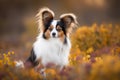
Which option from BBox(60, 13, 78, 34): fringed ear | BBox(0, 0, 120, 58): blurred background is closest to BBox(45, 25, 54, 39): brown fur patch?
BBox(60, 13, 78, 34): fringed ear

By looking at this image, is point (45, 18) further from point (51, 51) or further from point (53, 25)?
point (51, 51)

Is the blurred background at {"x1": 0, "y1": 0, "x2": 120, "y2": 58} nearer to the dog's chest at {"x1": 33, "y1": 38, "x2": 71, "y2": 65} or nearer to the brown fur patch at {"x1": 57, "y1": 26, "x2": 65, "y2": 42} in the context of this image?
the dog's chest at {"x1": 33, "y1": 38, "x2": 71, "y2": 65}

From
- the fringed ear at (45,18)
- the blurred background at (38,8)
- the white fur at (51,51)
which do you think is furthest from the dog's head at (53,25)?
the blurred background at (38,8)

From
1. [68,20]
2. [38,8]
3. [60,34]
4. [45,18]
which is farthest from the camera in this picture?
[38,8]

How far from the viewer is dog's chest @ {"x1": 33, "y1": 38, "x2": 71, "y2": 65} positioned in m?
13.2

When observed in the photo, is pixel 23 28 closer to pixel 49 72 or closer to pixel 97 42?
pixel 97 42

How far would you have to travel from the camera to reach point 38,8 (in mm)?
41969

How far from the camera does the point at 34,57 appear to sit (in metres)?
13.2

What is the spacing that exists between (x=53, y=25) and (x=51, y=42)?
50 cm

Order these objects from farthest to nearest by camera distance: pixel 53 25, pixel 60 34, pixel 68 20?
pixel 68 20, pixel 60 34, pixel 53 25

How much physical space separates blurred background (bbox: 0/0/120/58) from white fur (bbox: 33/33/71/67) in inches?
754

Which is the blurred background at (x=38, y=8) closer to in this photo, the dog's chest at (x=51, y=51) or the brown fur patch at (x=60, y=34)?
the dog's chest at (x=51, y=51)

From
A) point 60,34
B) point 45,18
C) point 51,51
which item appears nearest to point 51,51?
point 51,51

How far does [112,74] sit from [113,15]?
2882 centimetres
